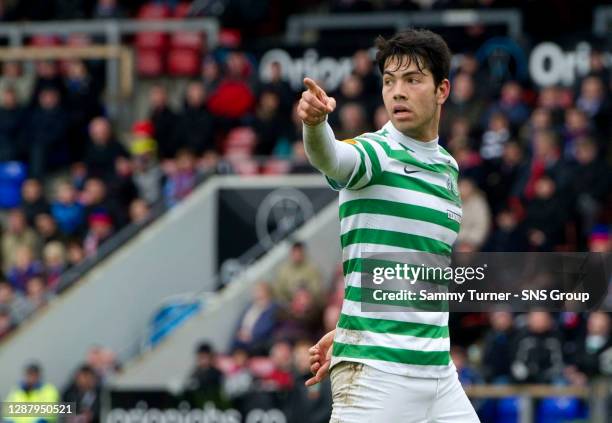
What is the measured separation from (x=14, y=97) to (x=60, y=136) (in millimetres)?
824

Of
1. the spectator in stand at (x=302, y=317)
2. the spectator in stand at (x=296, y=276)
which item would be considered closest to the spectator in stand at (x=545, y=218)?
the spectator in stand at (x=302, y=317)

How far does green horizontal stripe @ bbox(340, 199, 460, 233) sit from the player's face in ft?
1.01

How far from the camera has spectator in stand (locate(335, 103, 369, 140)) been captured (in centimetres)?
1564

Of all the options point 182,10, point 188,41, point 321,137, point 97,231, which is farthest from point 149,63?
point 321,137

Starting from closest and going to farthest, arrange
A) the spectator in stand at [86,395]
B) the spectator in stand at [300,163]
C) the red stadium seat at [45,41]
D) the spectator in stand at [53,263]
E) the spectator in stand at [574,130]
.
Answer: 1. the spectator in stand at [86,395]
2. the spectator in stand at [574,130]
3. the spectator in stand at [300,163]
4. the spectator in stand at [53,263]
5. the red stadium seat at [45,41]

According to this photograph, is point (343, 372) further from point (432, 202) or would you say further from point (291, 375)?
point (291, 375)

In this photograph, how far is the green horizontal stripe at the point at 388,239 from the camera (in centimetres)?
590

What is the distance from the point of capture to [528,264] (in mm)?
6801

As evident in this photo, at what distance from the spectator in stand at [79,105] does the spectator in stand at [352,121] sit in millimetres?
3878

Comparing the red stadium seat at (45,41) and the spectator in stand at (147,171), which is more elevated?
the red stadium seat at (45,41)

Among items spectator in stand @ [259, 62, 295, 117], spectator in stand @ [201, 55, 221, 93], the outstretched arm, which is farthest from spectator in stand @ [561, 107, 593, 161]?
the outstretched arm

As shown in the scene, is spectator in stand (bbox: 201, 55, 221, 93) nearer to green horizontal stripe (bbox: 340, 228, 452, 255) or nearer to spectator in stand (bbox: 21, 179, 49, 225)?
spectator in stand (bbox: 21, 179, 49, 225)

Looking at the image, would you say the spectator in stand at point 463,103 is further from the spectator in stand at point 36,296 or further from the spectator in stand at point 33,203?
the spectator in stand at point 33,203

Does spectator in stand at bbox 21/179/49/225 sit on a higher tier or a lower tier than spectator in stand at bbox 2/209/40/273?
higher
